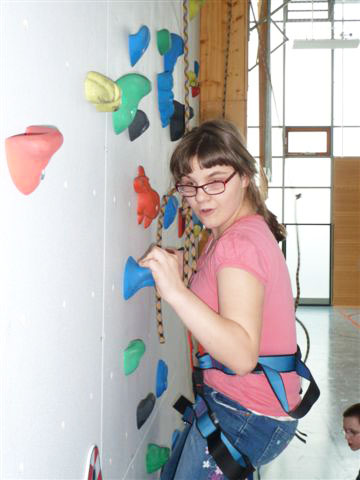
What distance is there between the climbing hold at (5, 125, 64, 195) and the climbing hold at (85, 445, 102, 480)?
489 millimetres

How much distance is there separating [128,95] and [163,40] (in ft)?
1.68

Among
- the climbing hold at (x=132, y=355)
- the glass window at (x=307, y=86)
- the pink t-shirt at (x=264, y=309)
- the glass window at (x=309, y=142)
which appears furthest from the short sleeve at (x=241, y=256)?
the glass window at (x=307, y=86)

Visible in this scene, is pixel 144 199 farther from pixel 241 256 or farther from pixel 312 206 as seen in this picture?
pixel 312 206

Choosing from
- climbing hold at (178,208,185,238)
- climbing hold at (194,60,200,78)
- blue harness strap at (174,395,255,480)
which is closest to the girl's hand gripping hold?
blue harness strap at (174,395,255,480)

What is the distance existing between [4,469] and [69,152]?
0.39 m

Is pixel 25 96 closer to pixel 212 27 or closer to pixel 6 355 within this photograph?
pixel 6 355

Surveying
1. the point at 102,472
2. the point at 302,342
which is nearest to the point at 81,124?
the point at 102,472

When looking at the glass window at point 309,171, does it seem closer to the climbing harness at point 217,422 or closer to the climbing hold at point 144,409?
the climbing hold at point 144,409

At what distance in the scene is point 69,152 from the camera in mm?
749

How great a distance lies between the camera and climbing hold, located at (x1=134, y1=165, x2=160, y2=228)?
3.92 feet

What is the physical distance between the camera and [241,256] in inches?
40.0

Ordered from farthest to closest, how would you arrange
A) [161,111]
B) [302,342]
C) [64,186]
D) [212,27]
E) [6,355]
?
1. [302,342]
2. [212,27]
3. [161,111]
4. [64,186]
5. [6,355]

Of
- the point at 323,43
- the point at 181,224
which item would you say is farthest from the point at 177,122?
the point at 323,43

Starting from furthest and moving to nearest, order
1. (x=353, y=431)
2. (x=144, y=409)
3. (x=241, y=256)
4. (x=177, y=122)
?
(x=353, y=431)
(x=177, y=122)
(x=144, y=409)
(x=241, y=256)
